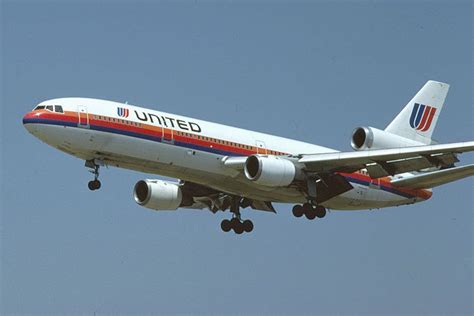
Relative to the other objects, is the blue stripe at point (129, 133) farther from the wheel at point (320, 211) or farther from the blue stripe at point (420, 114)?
the blue stripe at point (420, 114)

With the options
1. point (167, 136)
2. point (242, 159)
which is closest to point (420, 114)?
point (242, 159)

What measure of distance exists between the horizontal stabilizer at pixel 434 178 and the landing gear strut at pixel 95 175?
16.6 m

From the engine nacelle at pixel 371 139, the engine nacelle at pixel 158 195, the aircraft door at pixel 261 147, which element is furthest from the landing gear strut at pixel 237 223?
the engine nacelle at pixel 371 139

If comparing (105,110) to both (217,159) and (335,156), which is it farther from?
(335,156)

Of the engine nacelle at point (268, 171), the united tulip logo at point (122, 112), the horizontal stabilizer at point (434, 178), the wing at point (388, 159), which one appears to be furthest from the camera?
the horizontal stabilizer at point (434, 178)

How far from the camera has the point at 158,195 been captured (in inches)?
2057

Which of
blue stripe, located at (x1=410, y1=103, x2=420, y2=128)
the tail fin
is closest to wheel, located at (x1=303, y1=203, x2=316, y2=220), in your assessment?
the tail fin

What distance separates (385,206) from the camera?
175 ft

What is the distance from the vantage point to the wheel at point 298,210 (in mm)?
50156

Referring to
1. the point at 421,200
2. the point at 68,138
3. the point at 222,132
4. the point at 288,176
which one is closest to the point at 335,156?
the point at 288,176

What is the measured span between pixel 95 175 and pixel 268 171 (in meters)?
8.00

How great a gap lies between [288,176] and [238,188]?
325 centimetres

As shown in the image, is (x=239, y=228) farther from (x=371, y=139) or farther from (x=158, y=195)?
(x=371, y=139)

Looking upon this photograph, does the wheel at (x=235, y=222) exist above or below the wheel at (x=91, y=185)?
above
